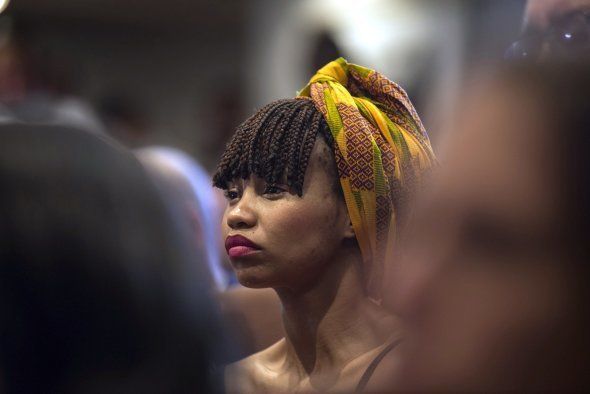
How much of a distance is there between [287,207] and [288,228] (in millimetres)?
42

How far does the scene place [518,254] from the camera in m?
0.91

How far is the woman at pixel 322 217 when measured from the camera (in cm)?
182

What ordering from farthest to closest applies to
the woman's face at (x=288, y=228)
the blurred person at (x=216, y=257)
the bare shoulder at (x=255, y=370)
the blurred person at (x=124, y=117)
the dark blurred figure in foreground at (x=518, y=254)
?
the blurred person at (x=124, y=117) → the blurred person at (x=216, y=257) → the bare shoulder at (x=255, y=370) → the woman's face at (x=288, y=228) → the dark blurred figure in foreground at (x=518, y=254)

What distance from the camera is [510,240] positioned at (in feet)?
2.97

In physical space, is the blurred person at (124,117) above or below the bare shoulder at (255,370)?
above

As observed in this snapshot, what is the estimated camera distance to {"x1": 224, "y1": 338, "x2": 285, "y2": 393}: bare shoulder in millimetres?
1998

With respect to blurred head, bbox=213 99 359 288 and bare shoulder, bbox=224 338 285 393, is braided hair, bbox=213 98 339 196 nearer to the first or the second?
blurred head, bbox=213 99 359 288

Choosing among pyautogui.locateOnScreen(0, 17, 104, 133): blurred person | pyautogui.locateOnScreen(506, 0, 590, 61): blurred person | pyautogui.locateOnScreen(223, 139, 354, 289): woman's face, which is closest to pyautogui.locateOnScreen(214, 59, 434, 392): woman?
pyautogui.locateOnScreen(223, 139, 354, 289): woman's face

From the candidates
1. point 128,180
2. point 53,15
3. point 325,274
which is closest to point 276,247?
point 325,274

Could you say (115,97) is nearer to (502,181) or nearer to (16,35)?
(16,35)

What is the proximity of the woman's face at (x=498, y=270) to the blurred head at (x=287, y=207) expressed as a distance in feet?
2.90

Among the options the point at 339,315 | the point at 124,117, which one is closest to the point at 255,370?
the point at 339,315

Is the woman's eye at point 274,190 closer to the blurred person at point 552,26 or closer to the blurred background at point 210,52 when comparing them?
the blurred person at point 552,26

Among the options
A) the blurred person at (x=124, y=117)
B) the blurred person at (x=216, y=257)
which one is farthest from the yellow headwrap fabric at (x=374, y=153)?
the blurred person at (x=124, y=117)
